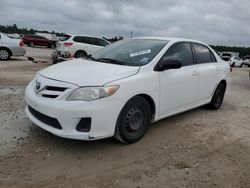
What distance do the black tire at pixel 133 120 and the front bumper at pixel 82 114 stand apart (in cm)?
15

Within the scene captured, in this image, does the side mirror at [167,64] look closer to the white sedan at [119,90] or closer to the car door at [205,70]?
the white sedan at [119,90]

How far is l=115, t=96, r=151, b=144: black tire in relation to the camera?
4190mm

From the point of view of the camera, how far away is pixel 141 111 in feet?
14.7

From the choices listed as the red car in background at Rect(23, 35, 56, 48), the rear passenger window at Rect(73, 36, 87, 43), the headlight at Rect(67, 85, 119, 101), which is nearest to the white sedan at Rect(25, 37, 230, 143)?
the headlight at Rect(67, 85, 119, 101)

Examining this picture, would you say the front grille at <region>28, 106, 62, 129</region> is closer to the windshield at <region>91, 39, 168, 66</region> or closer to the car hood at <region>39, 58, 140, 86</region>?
the car hood at <region>39, 58, 140, 86</region>

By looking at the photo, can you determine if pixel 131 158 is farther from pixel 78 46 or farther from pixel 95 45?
pixel 95 45

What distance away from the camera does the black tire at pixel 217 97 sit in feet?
22.0

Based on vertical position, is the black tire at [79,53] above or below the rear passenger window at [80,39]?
below

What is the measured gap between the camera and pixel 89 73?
4254mm

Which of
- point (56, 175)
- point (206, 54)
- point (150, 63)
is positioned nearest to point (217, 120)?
point (206, 54)

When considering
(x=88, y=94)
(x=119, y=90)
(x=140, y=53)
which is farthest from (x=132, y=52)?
(x=88, y=94)

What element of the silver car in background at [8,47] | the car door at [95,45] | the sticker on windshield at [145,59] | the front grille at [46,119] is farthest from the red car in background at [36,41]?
the front grille at [46,119]

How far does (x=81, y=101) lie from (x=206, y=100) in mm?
3322

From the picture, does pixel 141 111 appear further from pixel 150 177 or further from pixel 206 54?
pixel 206 54
